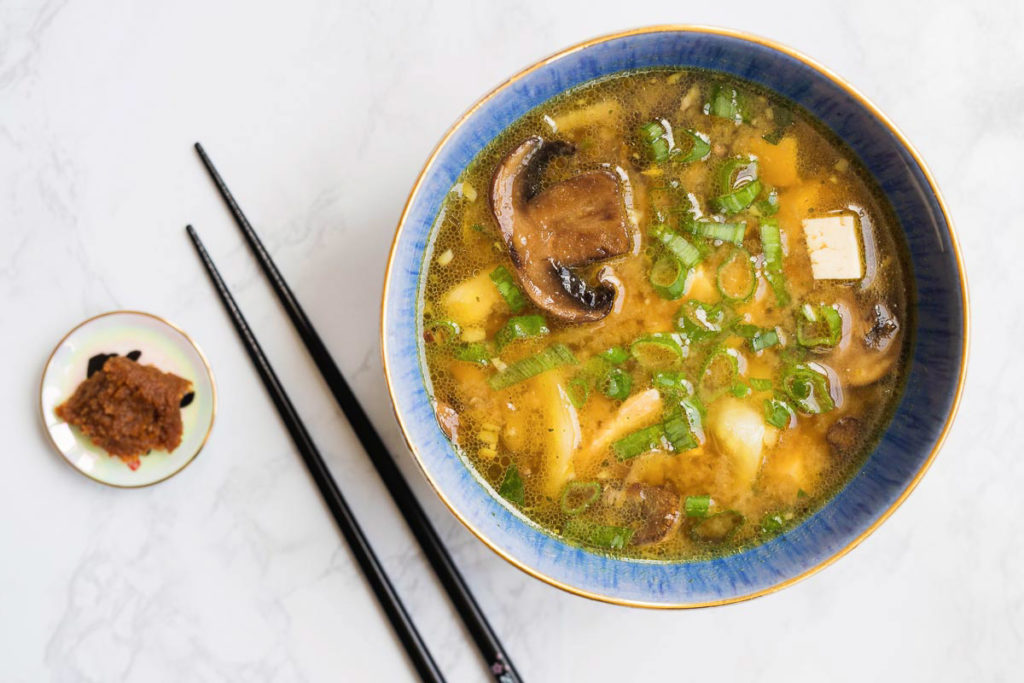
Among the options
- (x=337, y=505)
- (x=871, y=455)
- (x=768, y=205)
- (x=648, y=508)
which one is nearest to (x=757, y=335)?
(x=768, y=205)

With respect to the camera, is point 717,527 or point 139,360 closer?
point 717,527

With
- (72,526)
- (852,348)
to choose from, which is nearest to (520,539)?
(852,348)

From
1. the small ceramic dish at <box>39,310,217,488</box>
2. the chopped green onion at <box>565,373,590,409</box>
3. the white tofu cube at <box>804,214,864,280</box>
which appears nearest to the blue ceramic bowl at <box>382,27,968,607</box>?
the white tofu cube at <box>804,214,864,280</box>

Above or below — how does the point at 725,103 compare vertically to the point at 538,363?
above

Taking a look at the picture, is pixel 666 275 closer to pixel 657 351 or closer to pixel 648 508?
pixel 657 351

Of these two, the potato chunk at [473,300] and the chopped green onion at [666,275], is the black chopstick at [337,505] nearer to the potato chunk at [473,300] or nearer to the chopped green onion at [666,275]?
the potato chunk at [473,300]

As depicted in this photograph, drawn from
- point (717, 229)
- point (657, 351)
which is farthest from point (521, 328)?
point (717, 229)

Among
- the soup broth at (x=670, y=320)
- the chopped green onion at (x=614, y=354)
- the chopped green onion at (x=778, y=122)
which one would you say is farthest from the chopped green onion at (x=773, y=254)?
the chopped green onion at (x=614, y=354)

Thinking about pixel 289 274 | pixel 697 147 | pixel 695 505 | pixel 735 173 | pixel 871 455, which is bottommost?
pixel 871 455

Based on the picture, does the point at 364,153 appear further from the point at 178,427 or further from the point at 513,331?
the point at 178,427
